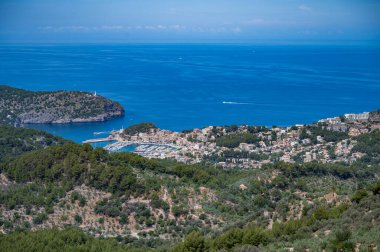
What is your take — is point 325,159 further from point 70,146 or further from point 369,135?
point 70,146

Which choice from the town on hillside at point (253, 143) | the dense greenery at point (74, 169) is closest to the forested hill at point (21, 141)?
the town on hillside at point (253, 143)

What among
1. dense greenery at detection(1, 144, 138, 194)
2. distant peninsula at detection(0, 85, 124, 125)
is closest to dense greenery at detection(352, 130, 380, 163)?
dense greenery at detection(1, 144, 138, 194)

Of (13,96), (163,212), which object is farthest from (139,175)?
(13,96)

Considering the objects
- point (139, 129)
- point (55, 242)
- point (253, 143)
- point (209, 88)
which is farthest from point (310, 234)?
point (209, 88)

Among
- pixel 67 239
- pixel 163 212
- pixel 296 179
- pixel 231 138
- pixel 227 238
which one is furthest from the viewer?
pixel 231 138

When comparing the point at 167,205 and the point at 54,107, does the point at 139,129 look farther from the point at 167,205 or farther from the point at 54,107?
the point at 167,205
